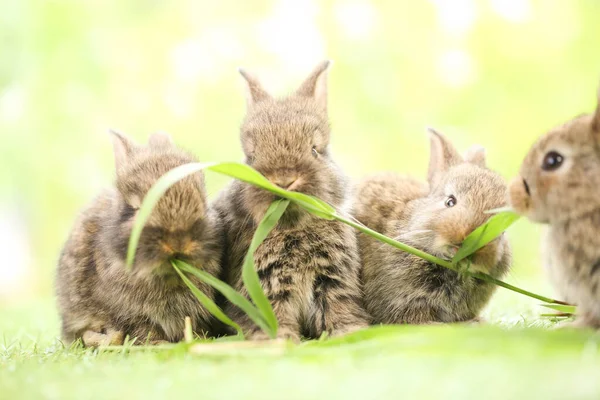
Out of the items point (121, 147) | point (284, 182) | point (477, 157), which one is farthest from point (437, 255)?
point (121, 147)

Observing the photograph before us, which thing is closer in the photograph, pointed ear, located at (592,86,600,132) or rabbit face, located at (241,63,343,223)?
pointed ear, located at (592,86,600,132)

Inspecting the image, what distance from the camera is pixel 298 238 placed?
305cm

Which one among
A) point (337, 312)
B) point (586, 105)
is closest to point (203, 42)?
point (586, 105)

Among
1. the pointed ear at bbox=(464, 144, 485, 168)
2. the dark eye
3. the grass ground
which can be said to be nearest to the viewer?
the grass ground

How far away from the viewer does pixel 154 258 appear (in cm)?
268

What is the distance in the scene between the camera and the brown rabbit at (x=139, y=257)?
2.71 metres

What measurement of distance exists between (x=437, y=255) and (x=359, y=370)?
3.72 ft

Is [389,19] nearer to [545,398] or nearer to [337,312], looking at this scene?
[337,312]

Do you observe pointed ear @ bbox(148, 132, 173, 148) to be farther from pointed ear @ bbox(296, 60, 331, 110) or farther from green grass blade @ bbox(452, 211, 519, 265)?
green grass blade @ bbox(452, 211, 519, 265)

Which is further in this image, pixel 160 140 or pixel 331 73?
pixel 331 73

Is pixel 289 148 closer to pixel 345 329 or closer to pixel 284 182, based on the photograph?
pixel 284 182

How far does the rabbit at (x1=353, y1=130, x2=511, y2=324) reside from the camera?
117 inches

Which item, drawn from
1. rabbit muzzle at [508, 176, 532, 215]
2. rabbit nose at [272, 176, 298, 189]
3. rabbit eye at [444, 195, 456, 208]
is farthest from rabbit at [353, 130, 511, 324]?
rabbit nose at [272, 176, 298, 189]

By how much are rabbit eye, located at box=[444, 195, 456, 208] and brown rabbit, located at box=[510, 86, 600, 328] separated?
1.72 ft
